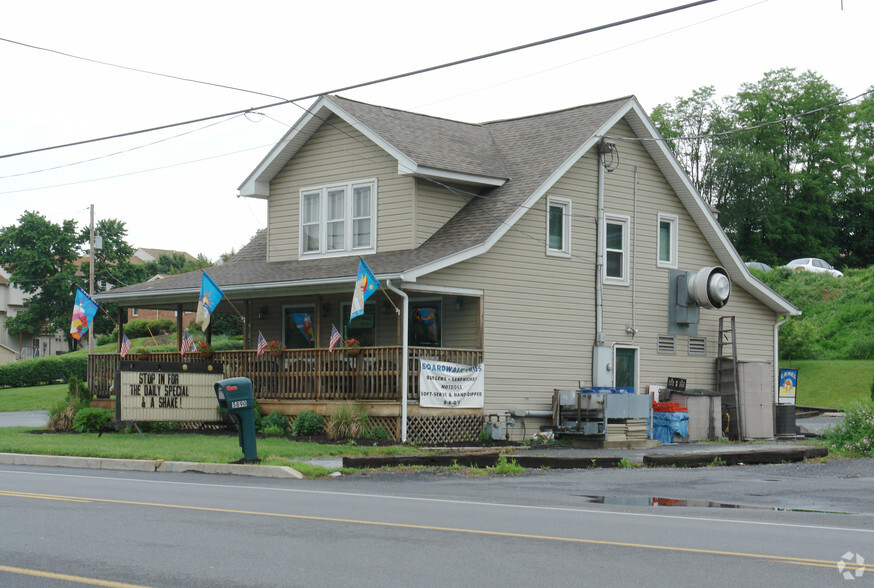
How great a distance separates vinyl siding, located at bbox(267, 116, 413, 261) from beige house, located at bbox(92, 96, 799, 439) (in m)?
0.04

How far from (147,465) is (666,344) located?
50.3 feet

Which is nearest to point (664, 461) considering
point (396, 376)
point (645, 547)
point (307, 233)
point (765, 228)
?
point (396, 376)

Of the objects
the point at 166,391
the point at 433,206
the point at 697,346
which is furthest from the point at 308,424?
the point at 697,346

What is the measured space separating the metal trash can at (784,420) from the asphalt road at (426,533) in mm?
13543

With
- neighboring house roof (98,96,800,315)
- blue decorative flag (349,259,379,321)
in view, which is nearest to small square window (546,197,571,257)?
neighboring house roof (98,96,800,315)

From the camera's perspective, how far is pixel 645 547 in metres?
8.40

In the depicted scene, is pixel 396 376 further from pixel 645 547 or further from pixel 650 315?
pixel 645 547

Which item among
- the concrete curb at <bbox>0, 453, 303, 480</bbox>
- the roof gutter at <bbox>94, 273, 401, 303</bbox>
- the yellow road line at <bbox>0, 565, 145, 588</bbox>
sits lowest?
the concrete curb at <bbox>0, 453, 303, 480</bbox>

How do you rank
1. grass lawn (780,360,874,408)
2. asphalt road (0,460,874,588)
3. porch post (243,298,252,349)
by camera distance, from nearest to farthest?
asphalt road (0,460,874,588) < porch post (243,298,252,349) < grass lawn (780,360,874,408)

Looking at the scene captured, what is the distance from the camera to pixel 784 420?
28.0 meters

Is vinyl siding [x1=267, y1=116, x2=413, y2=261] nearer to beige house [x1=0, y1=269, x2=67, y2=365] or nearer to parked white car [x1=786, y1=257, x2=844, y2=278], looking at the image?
parked white car [x1=786, y1=257, x2=844, y2=278]

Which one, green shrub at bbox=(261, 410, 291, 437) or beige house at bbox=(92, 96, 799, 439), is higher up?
beige house at bbox=(92, 96, 799, 439)

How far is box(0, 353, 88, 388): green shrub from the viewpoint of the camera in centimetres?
5425

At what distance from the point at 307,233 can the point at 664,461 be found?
1234 centimetres
